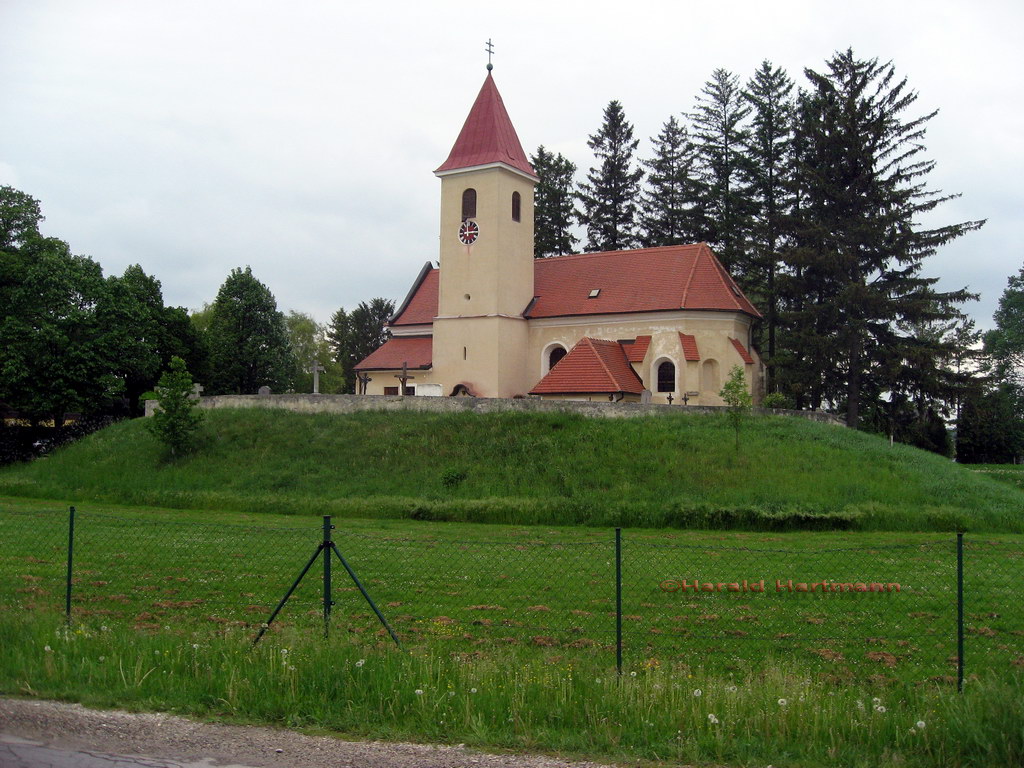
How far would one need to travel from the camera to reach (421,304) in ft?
154

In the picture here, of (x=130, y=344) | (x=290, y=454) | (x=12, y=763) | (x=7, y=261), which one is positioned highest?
(x=7, y=261)

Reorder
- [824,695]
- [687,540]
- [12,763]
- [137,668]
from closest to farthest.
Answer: [12,763], [824,695], [137,668], [687,540]

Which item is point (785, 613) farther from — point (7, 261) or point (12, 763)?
point (7, 261)

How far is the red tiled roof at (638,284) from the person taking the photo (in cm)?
3766

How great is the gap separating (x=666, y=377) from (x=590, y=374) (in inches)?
171

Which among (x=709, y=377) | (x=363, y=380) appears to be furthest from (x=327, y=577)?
(x=363, y=380)

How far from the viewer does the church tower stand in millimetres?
39312

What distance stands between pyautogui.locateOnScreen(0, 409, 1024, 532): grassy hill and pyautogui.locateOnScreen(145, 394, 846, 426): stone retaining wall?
18.7 inches

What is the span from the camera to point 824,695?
6977 millimetres

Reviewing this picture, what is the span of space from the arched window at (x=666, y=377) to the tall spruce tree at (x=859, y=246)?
616cm

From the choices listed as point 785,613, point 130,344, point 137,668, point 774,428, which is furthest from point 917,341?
point 137,668

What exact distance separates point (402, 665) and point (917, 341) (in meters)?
36.6

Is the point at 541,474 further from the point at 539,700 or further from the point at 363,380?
the point at 363,380

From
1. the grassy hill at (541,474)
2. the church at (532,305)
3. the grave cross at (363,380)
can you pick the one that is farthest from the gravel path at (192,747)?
the grave cross at (363,380)
